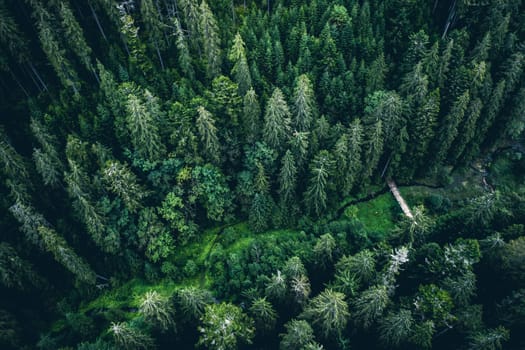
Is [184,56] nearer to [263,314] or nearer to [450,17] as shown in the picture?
[263,314]

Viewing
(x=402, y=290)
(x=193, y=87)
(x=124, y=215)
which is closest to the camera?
(x=402, y=290)

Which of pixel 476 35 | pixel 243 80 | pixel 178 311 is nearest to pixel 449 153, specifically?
pixel 476 35

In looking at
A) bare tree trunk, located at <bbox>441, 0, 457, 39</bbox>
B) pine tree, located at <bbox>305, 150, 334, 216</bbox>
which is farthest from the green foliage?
bare tree trunk, located at <bbox>441, 0, 457, 39</bbox>

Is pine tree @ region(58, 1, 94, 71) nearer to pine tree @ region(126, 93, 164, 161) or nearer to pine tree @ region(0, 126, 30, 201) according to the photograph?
pine tree @ region(126, 93, 164, 161)

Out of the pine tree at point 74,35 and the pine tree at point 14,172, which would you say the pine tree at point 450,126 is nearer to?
the pine tree at point 74,35

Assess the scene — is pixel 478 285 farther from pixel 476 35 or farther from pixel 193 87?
pixel 193 87

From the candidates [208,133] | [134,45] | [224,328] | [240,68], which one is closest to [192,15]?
[134,45]

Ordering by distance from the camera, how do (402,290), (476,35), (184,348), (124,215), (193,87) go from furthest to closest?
(476,35)
(193,87)
(124,215)
(402,290)
(184,348)
